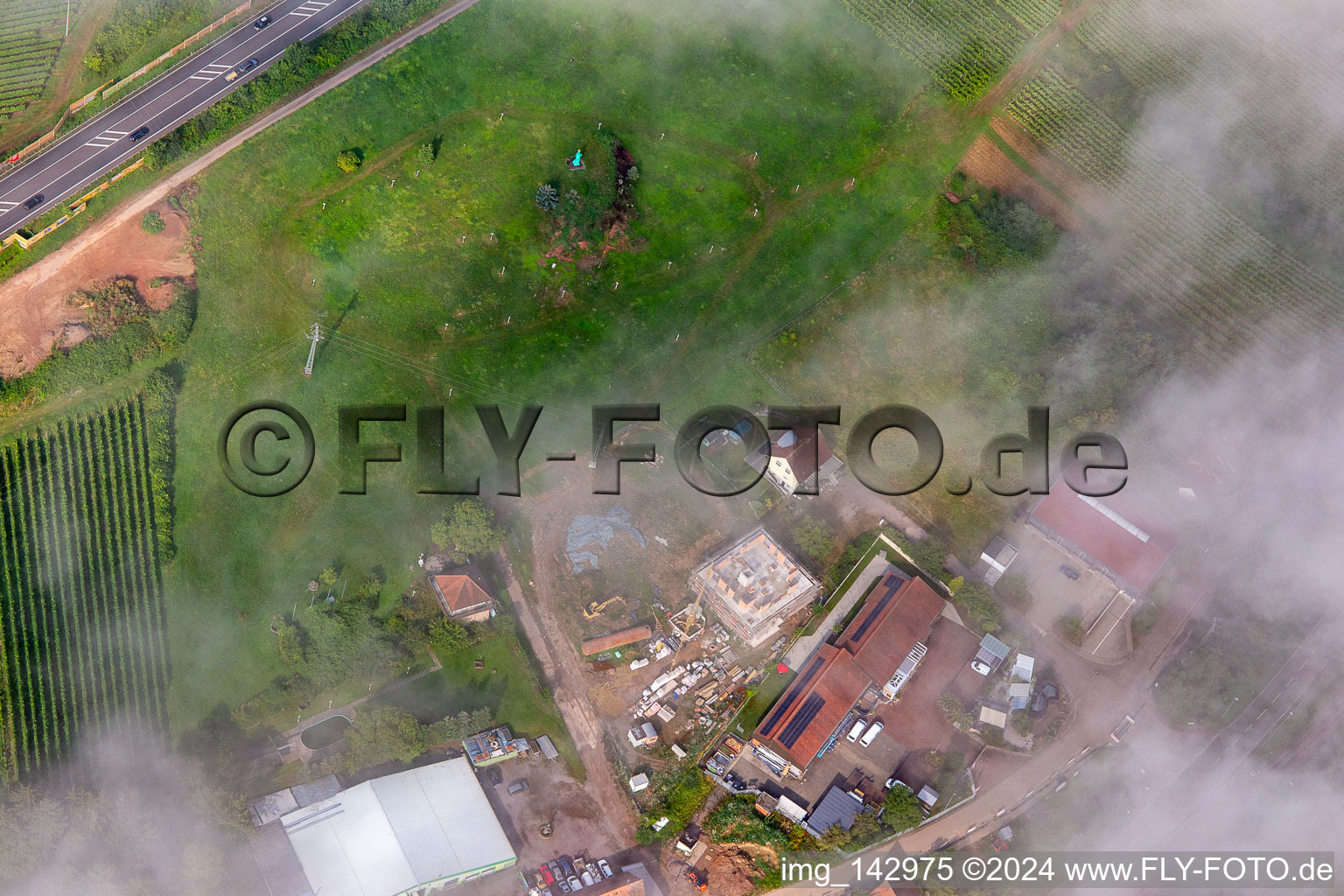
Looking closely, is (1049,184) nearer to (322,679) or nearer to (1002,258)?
(1002,258)

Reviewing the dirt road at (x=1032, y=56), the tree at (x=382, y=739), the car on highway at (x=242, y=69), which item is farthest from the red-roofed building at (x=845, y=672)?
the car on highway at (x=242, y=69)

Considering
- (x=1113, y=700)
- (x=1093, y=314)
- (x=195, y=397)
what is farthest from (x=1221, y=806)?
(x=195, y=397)

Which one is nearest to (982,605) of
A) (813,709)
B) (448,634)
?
(813,709)

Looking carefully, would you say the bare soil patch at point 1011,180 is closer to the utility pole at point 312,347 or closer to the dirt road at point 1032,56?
the dirt road at point 1032,56

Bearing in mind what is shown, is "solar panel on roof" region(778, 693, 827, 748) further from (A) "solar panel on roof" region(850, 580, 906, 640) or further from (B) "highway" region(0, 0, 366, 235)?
(B) "highway" region(0, 0, 366, 235)

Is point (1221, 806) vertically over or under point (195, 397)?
under

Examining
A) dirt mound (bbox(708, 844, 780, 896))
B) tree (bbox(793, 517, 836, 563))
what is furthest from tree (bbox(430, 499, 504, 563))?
dirt mound (bbox(708, 844, 780, 896))
